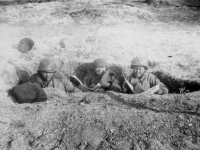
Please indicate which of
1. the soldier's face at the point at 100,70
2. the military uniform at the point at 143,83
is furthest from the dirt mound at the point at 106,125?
the soldier's face at the point at 100,70

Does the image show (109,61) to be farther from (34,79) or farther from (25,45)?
(25,45)

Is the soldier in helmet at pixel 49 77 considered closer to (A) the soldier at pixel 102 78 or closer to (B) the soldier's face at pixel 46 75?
(B) the soldier's face at pixel 46 75

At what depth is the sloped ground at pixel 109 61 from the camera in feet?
11.9

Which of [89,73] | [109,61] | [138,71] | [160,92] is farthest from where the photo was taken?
[109,61]

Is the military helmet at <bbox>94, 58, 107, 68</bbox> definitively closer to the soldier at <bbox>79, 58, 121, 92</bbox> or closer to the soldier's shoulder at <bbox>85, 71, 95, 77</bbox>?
the soldier at <bbox>79, 58, 121, 92</bbox>

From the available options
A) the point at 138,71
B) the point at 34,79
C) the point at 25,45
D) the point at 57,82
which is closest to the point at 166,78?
the point at 138,71

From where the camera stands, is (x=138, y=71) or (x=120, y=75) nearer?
(x=138, y=71)

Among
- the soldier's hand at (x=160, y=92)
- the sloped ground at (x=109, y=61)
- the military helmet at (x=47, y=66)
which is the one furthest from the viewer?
the military helmet at (x=47, y=66)

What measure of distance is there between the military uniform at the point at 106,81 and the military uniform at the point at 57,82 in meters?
0.69

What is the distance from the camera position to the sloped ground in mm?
3613

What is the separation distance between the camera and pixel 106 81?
673cm

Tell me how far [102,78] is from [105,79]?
9cm

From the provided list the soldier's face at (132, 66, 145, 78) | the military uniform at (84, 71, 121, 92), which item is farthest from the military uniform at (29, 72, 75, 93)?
the soldier's face at (132, 66, 145, 78)

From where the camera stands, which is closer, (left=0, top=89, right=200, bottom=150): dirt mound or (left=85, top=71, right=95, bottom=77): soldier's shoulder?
(left=0, top=89, right=200, bottom=150): dirt mound
